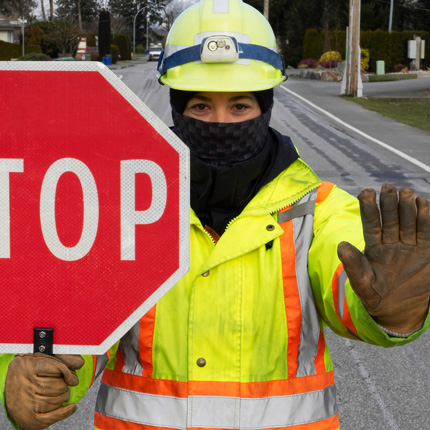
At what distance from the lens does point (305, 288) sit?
214 cm

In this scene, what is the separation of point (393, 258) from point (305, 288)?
473 mm

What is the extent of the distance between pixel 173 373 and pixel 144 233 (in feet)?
1.96

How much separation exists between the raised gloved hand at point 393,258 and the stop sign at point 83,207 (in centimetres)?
37

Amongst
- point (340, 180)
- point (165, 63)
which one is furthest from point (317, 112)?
point (165, 63)

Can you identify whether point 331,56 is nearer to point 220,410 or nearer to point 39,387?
point 220,410

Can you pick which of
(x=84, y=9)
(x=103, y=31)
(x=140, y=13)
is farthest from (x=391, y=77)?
(x=140, y=13)

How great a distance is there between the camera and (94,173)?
1657mm

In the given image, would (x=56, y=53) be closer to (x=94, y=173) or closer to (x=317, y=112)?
(x=317, y=112)

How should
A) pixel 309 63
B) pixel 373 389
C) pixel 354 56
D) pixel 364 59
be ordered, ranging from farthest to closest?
pixel 309 63 → pixel 364 59 → pixel 354 56 → pixel 373 389

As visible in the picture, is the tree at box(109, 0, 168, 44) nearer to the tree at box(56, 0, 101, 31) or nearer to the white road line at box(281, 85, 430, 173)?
the tree at box(56, 0, 101, 31)

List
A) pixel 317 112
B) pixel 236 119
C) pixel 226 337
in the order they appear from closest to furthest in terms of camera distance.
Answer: pixel 226 337
pixel 236 119
pixel 317 112

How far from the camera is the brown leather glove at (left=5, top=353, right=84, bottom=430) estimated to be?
5.70 feet

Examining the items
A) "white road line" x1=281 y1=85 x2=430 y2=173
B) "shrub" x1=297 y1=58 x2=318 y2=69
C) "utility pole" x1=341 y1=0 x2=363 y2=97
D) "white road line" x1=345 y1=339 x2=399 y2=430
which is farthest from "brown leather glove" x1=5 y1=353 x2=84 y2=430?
"shrub" x1=297 y1=58 x2=318 y2=69

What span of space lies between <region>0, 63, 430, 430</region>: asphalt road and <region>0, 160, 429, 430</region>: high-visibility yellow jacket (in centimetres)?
218
